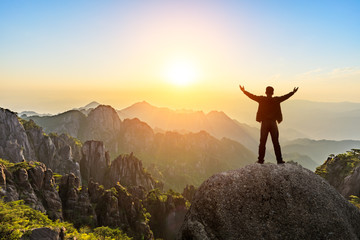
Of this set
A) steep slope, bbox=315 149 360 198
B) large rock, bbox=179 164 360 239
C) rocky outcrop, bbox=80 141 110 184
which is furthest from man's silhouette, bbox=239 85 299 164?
rocky outcrop, bbox=80 141 110 184

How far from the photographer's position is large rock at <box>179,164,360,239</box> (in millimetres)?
7969

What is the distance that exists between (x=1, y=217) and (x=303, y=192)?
3963cm

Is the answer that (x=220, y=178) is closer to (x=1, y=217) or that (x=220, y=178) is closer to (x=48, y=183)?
(x=1, y=217)

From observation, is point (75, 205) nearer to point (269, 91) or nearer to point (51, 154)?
point (51, 154)

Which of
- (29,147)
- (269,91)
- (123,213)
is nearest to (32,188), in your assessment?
(123,213)

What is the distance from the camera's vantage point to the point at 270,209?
8.33m

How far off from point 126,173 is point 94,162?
62.4 ft

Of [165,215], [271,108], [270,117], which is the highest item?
[271,108]

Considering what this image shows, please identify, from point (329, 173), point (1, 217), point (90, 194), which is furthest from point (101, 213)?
point (329, 173)

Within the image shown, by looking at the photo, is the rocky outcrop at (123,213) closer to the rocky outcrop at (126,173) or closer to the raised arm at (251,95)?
the rocky outcrop at (126,173)

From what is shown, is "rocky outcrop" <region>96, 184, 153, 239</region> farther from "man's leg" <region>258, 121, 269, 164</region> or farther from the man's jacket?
the man's jacket

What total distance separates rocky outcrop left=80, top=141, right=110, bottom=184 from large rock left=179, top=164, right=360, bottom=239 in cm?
11357

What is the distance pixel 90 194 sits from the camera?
65.8m

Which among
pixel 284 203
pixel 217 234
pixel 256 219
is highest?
pixel 284 203
